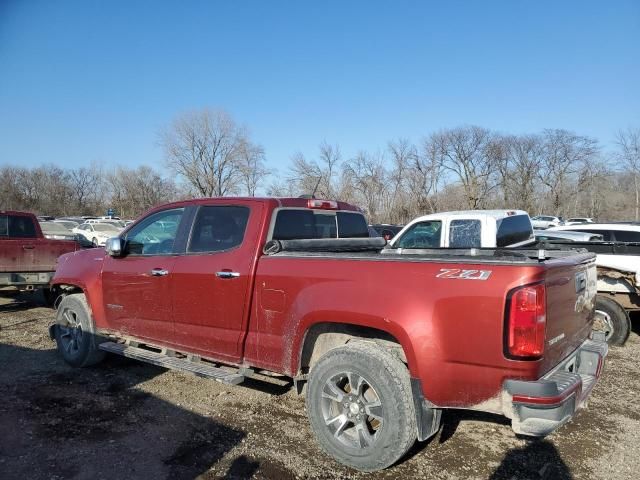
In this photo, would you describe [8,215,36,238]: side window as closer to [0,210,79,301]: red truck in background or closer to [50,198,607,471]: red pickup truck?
[0,210,79,301]: red truck in background

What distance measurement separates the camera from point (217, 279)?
411cm

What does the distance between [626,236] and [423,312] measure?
9.61 meters

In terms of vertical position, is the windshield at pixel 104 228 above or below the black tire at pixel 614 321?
above

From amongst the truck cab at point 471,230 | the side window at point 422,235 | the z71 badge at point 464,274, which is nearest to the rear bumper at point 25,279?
the truck cab at point 471,230

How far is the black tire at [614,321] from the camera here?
21.5 ft

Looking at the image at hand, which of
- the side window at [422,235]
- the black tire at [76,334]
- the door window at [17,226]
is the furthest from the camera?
the door window at [17,226]

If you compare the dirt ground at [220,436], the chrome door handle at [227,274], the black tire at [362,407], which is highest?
the chrome door handle at [227,274]

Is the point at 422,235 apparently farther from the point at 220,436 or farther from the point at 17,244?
the point at 17,244

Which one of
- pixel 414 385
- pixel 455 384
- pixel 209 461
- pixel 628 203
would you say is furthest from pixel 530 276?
pixel 628 203

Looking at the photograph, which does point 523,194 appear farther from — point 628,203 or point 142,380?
point 142,380

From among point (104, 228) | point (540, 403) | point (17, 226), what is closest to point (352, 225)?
point (540, 403)

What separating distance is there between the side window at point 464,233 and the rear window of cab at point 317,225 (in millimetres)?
2834

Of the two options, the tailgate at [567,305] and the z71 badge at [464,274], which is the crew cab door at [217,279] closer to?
Answer: the z71 badge at [464,274]

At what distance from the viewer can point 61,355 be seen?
5.84 m
